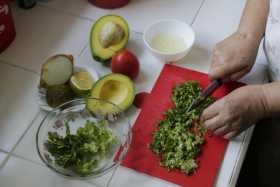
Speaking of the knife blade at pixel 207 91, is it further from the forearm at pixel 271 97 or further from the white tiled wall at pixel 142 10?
the white tiled wall at pixel 142 10

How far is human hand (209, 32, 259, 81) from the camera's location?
2.89ft

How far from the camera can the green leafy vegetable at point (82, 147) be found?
761mm

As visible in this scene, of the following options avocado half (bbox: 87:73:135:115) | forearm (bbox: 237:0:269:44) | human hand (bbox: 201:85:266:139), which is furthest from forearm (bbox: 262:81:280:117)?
avocado half (bbox: 87:73:135:115)

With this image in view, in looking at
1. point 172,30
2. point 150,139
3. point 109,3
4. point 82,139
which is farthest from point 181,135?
point 109,3

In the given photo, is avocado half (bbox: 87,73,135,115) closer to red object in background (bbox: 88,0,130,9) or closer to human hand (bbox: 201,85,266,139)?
human hand (bbox: 201,85,266,139)

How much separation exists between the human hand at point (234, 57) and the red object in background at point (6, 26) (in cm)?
41

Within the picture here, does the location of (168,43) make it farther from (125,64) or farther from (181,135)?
(181,135)

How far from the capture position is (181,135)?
808 mm

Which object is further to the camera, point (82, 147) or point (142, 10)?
point (142, 10)

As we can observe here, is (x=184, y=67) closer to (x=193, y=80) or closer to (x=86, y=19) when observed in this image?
(x=193, y=80)

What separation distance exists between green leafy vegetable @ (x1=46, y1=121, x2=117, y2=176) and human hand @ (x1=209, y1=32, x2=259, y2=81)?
0.78 feet

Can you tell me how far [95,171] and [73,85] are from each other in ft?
0.59

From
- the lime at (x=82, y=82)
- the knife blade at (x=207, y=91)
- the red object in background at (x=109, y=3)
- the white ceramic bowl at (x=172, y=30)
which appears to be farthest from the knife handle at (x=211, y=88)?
the red object in background at (x=109, y=3)

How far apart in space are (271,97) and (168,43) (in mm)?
254
